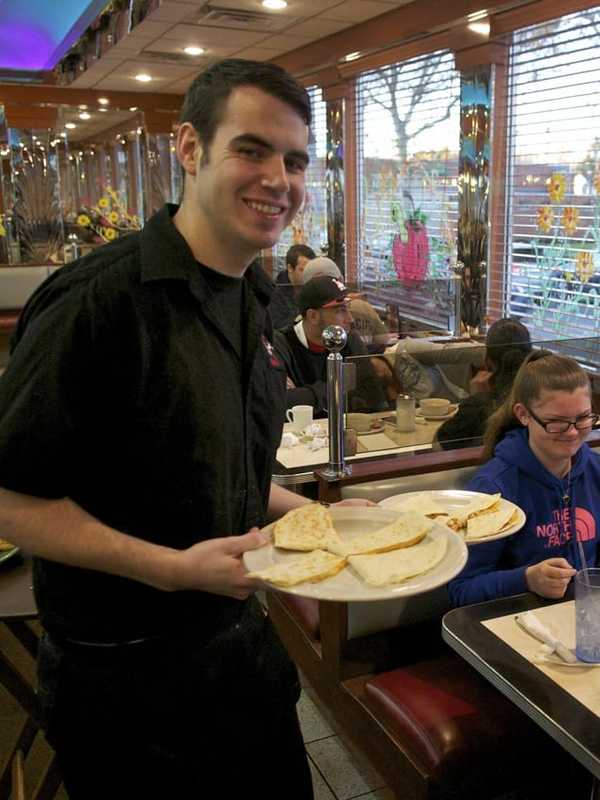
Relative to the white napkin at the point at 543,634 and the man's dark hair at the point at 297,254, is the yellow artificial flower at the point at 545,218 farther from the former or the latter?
the white napkin at the point at 543,634

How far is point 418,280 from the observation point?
18.8 feet

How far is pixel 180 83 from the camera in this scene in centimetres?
873

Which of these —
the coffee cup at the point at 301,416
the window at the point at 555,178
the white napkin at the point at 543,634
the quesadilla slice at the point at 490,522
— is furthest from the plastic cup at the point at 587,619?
the window at the point at 555,178

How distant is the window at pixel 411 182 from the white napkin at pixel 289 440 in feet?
8.71

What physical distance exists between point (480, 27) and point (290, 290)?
78.2 inches

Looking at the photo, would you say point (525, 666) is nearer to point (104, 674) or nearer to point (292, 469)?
point (104, 674)

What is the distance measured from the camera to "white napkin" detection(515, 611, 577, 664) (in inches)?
59.8

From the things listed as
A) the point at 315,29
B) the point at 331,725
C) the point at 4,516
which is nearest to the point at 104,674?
the point at 4,516

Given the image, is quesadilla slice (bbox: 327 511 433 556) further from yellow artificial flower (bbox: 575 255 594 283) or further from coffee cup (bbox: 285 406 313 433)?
yellow artificial flower (bbox: 575 255 594 283)

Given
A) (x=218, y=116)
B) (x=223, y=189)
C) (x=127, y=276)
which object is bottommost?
(x=127, y=276)

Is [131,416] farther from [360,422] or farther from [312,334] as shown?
[312,334]

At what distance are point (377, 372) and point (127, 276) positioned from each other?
1479mm

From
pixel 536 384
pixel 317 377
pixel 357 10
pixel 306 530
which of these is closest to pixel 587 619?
pixel 306 530

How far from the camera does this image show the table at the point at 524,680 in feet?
4.35
